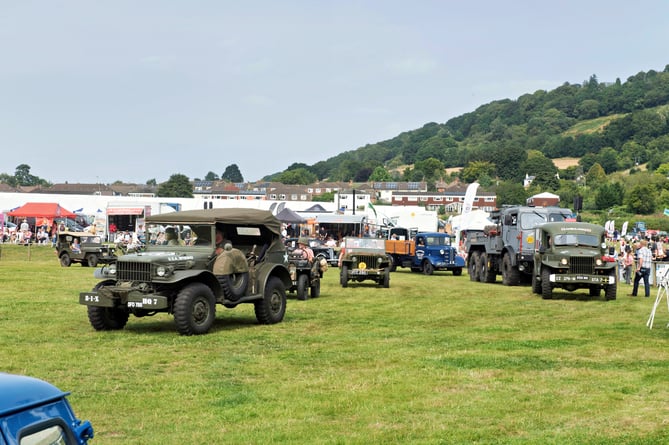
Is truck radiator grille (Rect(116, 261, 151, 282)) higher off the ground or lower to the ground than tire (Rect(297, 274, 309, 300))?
higher

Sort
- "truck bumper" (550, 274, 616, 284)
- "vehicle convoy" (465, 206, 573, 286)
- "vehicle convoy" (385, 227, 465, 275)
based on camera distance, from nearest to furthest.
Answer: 1. "truck bumper" (550, 274, 616, 284)
2. "vehicle convoy" (465, 206, 573, 286)
3. "vehicle convoy" (385, 227, 465, 275)

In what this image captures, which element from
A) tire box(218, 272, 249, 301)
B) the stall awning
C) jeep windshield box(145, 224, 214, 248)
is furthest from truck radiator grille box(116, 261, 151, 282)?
the stall awning

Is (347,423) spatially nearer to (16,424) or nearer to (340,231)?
(16,424)

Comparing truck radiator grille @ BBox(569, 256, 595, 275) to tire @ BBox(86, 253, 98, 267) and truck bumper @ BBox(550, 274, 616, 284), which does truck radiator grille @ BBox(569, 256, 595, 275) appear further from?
tire @ BBox(86, 253, 98, 267)

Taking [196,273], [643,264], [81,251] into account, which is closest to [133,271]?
[196,273]

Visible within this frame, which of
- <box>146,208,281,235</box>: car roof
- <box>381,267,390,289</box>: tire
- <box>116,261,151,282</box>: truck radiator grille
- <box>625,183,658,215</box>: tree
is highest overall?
<box>625,183,658,215</box>: tree

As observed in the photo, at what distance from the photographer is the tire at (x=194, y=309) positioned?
42.0 ft

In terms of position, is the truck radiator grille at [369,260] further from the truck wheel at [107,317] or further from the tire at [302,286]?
A: the truck wheel at [107,317]

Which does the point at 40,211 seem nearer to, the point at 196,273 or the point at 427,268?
the point at 427,268

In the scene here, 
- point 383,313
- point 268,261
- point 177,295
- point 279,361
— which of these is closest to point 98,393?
point 279,361

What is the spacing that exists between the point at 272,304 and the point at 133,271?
2.89m

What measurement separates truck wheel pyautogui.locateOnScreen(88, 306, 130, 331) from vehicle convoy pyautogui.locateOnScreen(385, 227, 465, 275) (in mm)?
22644

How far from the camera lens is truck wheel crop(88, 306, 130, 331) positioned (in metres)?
13.5

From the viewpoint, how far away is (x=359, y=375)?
966 cm
